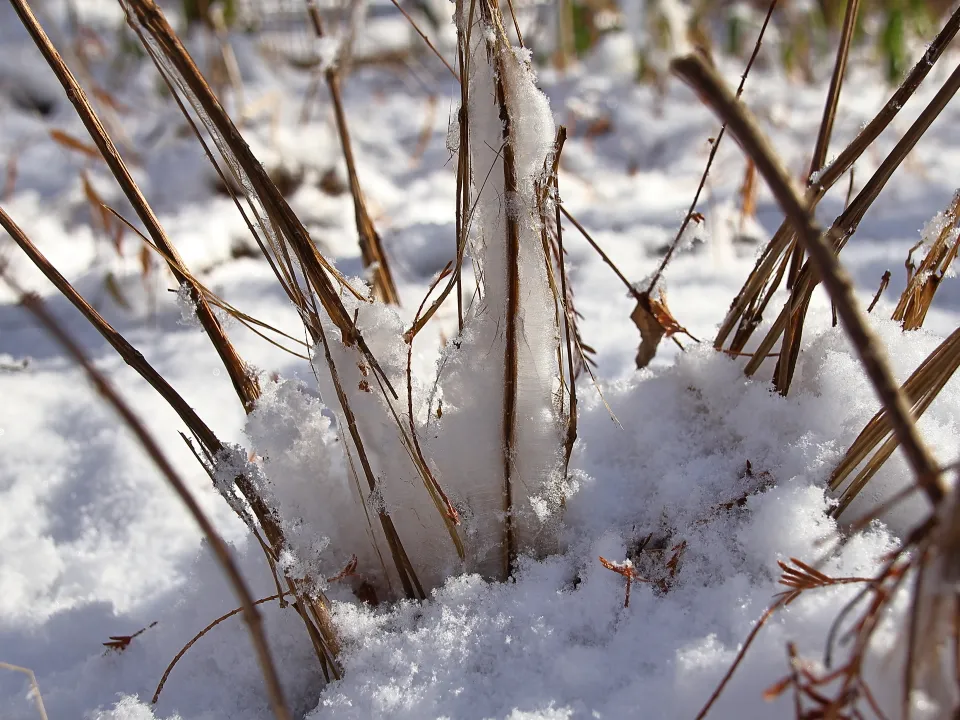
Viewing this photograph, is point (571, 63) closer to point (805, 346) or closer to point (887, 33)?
point (887, 33)

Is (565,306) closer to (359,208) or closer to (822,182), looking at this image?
(822,182)

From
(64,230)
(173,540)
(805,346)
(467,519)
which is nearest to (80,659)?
(173,540)

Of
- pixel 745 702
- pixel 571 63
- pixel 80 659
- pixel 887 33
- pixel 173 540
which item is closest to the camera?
pixel 745 702

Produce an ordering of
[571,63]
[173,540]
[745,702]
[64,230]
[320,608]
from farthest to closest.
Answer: [571,63] → [64,230] → [173,540] → [320,608] → [745,702]

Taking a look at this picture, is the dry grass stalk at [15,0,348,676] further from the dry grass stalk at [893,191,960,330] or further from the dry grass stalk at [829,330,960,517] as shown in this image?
the dry grass stalk at [893,191,960,330]

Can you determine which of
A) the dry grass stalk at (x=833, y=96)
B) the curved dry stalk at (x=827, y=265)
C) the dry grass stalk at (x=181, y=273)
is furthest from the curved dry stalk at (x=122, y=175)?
the dry grass stalk at (x=833, y=96)

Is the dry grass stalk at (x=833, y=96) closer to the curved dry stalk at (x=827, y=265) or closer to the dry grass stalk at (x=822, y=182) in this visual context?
the dry grass stalk at (x=822, y=182)
